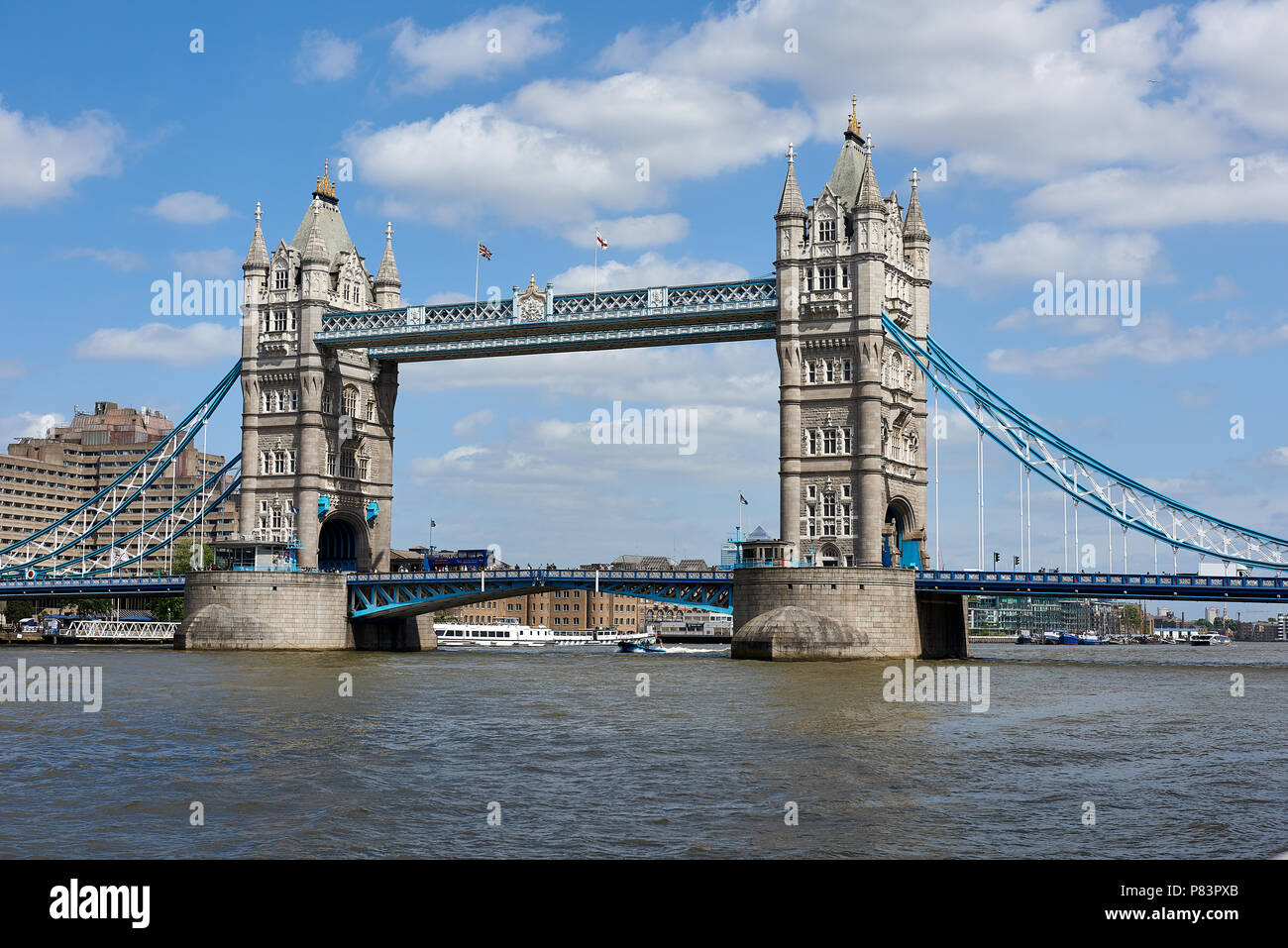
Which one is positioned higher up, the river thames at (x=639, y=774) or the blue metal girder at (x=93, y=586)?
the blue metal girder at (x=93, y=586)

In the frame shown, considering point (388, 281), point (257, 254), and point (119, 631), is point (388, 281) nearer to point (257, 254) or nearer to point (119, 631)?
point (257, 254)

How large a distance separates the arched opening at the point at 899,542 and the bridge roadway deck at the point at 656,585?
327cm

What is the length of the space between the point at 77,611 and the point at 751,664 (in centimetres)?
10498

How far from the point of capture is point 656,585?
8094 cm

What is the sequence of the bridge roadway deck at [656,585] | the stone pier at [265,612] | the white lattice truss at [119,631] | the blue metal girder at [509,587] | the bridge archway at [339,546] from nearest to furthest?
the bridge roadway deck at [656,585]
the blue metal girder at [509,587]
the stone pier at [265,612]
the bridge archway at [339,546]
the white lattice truss at [119,631]

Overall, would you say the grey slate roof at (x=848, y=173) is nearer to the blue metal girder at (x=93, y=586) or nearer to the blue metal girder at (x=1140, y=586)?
the blue metal girder at (x=1140, y=586)

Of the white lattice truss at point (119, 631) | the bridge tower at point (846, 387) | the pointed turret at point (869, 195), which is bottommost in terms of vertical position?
the white lattice truss at point (119, 631)

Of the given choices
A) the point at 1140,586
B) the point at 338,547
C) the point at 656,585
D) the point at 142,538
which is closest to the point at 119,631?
the point at 142,538

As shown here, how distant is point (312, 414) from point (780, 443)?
3269cm

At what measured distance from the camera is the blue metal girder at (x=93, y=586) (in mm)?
97500

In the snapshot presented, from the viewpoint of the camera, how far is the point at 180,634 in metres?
87.1

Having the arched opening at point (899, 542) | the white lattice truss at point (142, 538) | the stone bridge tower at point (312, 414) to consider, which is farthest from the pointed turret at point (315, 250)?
the arched opening at point (899, 542)
